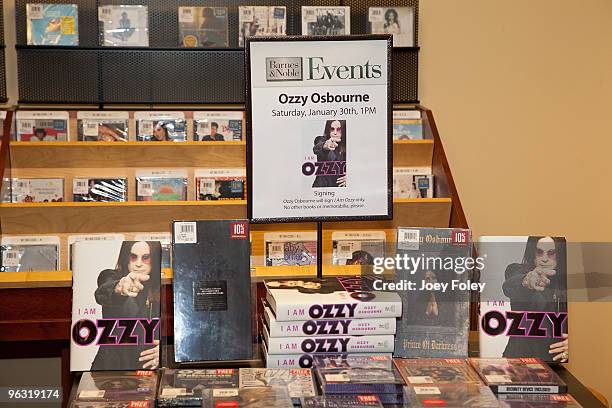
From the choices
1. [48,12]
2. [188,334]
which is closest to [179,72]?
[48,12]

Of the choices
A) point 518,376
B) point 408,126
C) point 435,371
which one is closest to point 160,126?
point 408,126

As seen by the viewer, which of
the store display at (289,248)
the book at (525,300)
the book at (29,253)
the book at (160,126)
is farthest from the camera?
the book at (160,126)

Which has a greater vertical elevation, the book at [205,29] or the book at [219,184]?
the book at [205,29]

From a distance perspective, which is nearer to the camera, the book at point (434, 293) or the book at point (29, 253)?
the book at point (434, 293)

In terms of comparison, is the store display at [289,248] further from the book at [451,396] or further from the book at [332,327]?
the book at [451,396]

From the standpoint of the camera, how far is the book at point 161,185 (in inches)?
169

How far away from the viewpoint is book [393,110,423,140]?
4648 mm

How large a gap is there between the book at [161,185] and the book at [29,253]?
53cm

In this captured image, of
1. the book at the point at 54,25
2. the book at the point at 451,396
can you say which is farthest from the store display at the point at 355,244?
the book at the point at 451,396

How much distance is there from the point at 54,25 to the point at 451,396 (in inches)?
138

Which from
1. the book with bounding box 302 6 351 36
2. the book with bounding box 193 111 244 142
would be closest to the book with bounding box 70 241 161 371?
the book with bounding box 193 111 244 142

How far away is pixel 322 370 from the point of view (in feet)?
6.52

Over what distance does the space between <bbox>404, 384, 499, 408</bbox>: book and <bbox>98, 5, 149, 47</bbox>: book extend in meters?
3.25

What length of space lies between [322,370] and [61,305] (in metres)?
1.40
